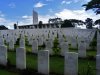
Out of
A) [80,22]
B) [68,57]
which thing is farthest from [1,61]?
[80,22]

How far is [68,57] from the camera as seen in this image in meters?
7.53

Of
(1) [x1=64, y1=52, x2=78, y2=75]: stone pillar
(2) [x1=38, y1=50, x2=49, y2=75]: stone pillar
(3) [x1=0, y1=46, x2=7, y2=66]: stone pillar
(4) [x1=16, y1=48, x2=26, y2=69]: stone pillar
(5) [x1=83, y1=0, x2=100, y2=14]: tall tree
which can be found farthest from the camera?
(5) [x1=83, y1=0, x2=100, y2=14]: tall tree

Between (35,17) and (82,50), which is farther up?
(35,17)

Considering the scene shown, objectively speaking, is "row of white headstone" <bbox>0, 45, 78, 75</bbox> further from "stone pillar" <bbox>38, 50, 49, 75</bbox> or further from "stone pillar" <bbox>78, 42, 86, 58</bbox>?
"stone pillar" <bbox>78, 42, 86, 58</bbox>

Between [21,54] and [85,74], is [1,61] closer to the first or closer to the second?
[21,54]

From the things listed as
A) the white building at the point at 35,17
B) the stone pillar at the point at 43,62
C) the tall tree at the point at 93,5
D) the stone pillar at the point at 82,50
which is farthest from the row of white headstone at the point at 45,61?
the white building at the point at 35,17

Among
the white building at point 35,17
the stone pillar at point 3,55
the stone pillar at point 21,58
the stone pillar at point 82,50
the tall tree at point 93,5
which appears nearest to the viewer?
the stone pillar at point 21,58

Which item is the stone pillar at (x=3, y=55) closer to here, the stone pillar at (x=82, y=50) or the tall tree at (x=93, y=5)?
the stone pillar at (x=82, y=50)

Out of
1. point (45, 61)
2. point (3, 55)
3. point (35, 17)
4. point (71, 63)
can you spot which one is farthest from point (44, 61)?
point (35, 17)

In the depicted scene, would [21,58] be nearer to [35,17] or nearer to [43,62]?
[43,62]

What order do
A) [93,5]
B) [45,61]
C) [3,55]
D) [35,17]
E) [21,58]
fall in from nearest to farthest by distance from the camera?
[45,61] → [21,58] → [3,55] → [93,5] → [35,17]

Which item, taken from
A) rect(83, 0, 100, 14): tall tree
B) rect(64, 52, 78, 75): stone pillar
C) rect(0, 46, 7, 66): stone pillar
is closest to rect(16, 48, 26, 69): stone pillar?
rect(0, 46, 7, 66): stone pillar

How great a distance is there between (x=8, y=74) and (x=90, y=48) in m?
9.01

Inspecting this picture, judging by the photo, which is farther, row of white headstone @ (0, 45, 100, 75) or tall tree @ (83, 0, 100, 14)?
tall tree @ (83, 0, 100, 14)
